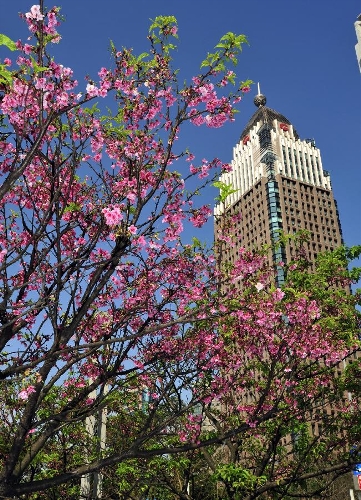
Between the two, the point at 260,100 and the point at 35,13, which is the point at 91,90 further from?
the point at 260,100

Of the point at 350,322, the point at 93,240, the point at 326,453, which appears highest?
the point at 350,322

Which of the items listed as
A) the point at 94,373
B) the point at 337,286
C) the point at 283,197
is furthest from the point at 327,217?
the point at 94,373

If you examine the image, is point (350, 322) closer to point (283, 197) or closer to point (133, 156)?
point (133, 156)

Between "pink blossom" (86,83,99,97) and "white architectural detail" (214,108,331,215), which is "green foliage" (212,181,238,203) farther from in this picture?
"white architectural detail" (214,108,331,215)

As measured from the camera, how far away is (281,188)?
10306cm

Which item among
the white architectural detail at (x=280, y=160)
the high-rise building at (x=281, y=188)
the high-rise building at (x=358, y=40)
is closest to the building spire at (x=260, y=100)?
the high-rise building at (x=281, y=188)

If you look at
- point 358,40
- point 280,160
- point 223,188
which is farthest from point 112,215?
point 280,160

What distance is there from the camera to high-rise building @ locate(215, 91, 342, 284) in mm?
101125

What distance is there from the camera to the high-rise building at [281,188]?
101 metres

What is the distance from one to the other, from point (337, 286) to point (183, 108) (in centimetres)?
880

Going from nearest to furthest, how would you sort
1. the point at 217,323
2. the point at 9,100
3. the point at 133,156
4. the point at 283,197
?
the point at 9,100 < the point at 133,156 < the point at 217,323 < the point at 283,197

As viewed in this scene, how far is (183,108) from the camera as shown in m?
7.57

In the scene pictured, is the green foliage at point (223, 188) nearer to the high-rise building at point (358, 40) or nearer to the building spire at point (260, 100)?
the high-rise building at point (358, 40)

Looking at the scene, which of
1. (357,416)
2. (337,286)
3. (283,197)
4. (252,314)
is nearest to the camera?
(252,314)
